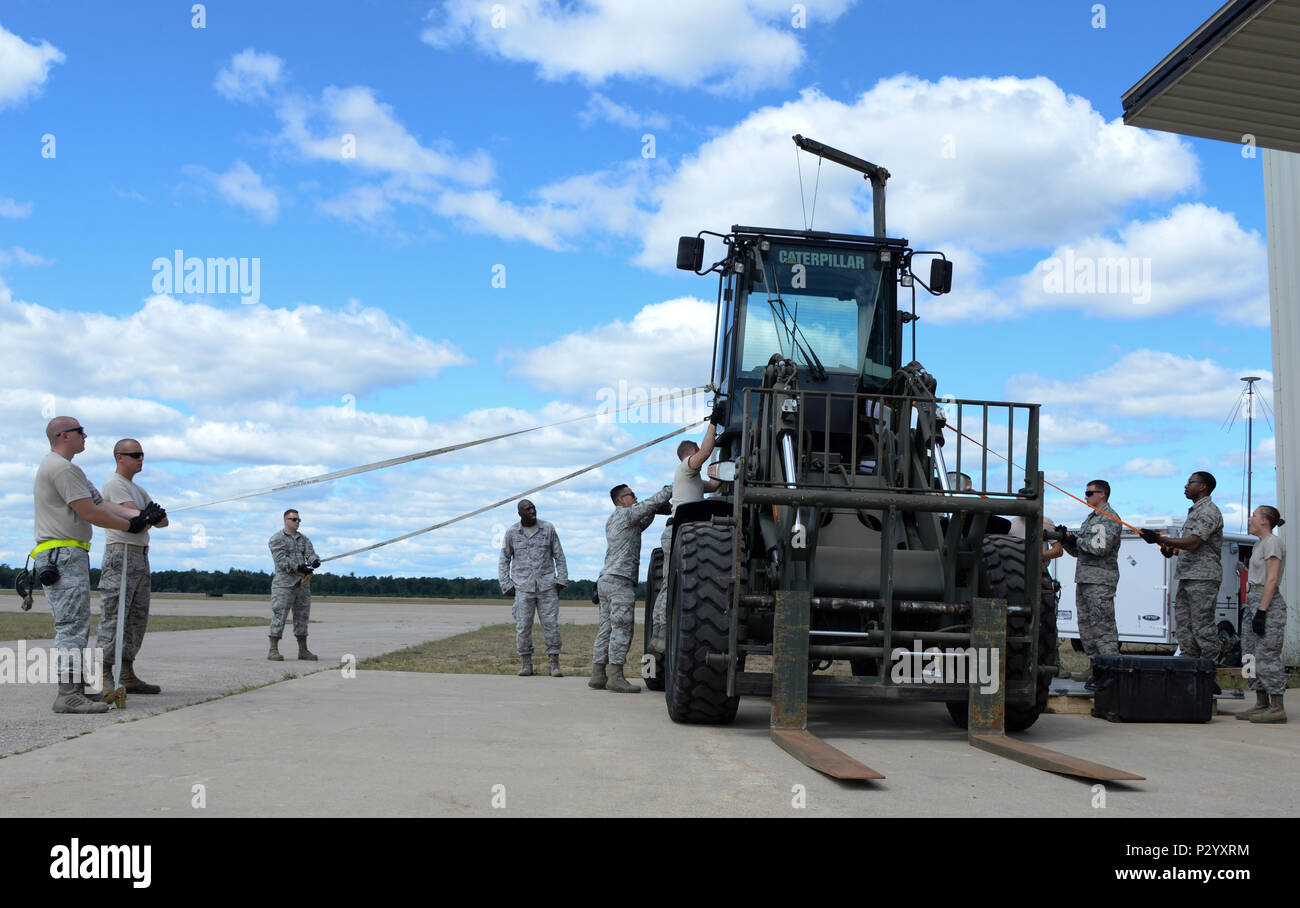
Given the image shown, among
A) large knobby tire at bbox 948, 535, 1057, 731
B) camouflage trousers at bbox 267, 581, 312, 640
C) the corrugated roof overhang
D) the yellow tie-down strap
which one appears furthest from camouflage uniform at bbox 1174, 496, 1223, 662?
camouflage trousers at bbox 267, 581, 312, 640

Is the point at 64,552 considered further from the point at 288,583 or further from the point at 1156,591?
the point at 1156,591

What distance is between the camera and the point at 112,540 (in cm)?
851

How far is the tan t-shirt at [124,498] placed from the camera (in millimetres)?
8523

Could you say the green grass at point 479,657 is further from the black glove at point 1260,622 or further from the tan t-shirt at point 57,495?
the black glove at point 1260,622

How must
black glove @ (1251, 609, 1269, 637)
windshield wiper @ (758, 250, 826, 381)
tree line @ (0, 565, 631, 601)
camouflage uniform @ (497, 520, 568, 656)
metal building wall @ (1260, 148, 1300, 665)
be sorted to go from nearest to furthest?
windshield wiper @ (758, 250, 826, 381)
black glove @ (1251, 609, 1269, 637)
camouflage uniform @ (497, 520, 568, 656)
metal building wall @ (1260, 148, 1300, 665)
tree line @ (0, 565, 631, 601)

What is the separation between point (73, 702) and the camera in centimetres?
757

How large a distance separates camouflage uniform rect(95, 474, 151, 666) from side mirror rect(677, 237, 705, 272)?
179 inches

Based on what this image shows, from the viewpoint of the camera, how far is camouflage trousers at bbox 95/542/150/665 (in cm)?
843

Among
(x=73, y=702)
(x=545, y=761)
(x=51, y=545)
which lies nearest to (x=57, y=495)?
(x=51, y=545)

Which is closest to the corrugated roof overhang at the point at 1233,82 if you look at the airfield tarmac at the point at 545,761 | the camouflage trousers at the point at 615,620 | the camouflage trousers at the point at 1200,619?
the camouflage trousers at the point at 1200,619

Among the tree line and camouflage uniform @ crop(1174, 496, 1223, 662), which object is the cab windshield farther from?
the tree line

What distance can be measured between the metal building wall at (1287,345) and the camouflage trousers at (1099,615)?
5.69 m
